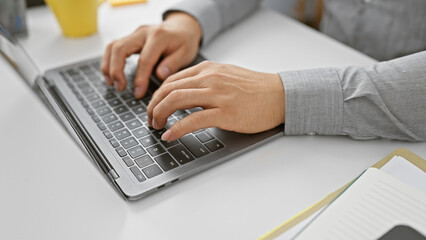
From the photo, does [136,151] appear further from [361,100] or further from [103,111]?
[361,100]

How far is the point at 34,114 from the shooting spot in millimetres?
712

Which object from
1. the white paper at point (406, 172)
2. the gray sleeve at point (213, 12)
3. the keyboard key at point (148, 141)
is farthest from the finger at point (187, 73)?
the white paper at point (406, 172)

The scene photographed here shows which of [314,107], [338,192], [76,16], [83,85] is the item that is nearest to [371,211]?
[338,192]

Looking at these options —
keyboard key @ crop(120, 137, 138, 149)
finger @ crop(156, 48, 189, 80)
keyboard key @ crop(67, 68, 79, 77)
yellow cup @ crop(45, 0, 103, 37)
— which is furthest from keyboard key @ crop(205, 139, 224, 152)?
yellow cup @ crop(45, 0, 103, 37)

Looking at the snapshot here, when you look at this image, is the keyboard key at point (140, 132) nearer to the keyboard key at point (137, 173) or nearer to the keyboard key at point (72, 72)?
the keyboard key at point (137, 173)

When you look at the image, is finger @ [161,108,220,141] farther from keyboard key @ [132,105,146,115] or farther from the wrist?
the wrist

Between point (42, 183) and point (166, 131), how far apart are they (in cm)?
18

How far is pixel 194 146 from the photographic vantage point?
2.03ft

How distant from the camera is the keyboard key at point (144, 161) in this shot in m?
0.58

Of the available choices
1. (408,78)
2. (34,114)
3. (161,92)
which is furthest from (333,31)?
A: (34,114)

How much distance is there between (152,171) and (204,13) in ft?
1.49

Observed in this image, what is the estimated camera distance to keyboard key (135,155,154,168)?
58 centimetres

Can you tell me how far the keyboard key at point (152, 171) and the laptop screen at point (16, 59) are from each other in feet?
0.99

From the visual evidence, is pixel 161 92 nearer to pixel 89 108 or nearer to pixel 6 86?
pixel 89 108
